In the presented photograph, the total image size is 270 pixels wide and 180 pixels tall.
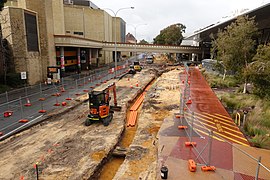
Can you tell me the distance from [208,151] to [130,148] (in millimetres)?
4221

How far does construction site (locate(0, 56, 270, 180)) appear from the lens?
9320 mm

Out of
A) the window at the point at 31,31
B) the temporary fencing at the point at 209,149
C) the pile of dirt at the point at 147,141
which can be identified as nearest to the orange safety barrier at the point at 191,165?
the temporary fencing at the point at 209,149

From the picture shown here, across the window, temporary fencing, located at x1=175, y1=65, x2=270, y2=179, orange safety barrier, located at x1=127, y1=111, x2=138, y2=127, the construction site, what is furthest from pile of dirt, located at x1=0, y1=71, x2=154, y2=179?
the window

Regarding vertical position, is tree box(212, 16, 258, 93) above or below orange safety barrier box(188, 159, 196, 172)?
above

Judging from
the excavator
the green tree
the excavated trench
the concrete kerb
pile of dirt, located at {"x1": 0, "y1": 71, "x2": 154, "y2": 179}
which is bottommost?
the excavated trench

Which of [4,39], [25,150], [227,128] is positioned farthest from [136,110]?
[4,39]

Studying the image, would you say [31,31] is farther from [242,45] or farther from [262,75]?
[262,75]

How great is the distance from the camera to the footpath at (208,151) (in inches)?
344

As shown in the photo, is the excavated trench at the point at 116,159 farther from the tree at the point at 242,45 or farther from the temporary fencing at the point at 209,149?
the tree at the point at 242,45

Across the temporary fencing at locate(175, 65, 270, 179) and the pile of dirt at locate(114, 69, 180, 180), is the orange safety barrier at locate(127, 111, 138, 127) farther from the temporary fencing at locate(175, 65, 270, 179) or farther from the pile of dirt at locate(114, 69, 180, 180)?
the temporary fencing at locate(175, 65, 270, 179)

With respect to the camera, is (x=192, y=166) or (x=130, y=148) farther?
(x=130, y=148)

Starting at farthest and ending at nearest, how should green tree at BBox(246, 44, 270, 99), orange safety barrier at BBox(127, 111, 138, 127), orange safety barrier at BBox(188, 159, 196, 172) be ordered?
orange safety barrier at BBox(127, 111, 138, 127)
green tree at BBox(246, 44, 270, 99)
orange safety barrier at BBox(188, 159, 196, 172)

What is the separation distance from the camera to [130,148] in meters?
12.0

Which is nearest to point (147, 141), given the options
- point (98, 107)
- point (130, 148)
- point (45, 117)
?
point (130, 148)
